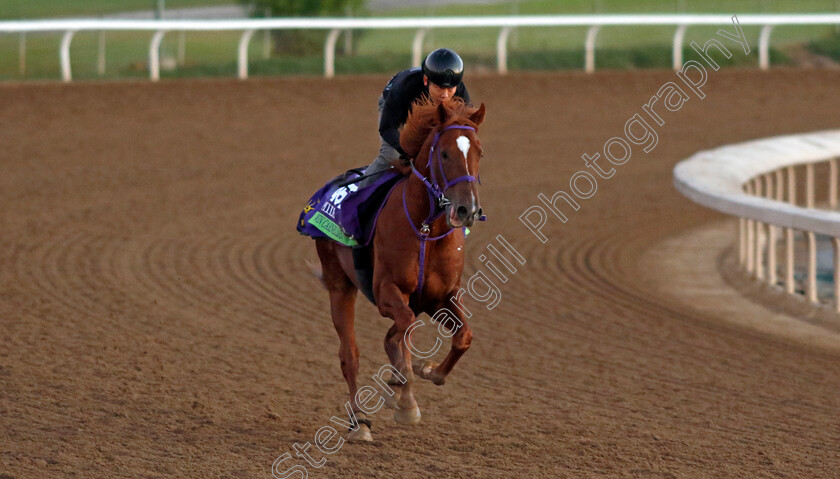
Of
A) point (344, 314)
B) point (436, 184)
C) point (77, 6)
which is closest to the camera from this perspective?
point (436, 184)

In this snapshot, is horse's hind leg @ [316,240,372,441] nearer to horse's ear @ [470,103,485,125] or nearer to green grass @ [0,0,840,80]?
horse's ear @ [470,103,485,125]

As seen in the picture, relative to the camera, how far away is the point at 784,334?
8.16 metres

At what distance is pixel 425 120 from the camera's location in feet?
17.3

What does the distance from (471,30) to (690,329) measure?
112 ft

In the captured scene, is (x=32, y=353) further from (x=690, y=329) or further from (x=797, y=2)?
(x=797, y=2)

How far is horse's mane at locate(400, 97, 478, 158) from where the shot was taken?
514 centimetres

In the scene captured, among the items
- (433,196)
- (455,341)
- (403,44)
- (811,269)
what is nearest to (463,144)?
(433,196)

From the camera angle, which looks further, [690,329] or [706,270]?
[706,270]

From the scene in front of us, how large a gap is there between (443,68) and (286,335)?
10.0 feet

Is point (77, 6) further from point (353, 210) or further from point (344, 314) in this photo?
point (353, 210)

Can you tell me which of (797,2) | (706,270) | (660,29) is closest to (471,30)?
(660,29)

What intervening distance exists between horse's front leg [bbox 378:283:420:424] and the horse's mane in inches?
26.9

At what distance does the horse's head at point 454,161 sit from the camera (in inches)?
191

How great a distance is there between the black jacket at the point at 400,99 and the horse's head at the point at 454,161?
446 mm
